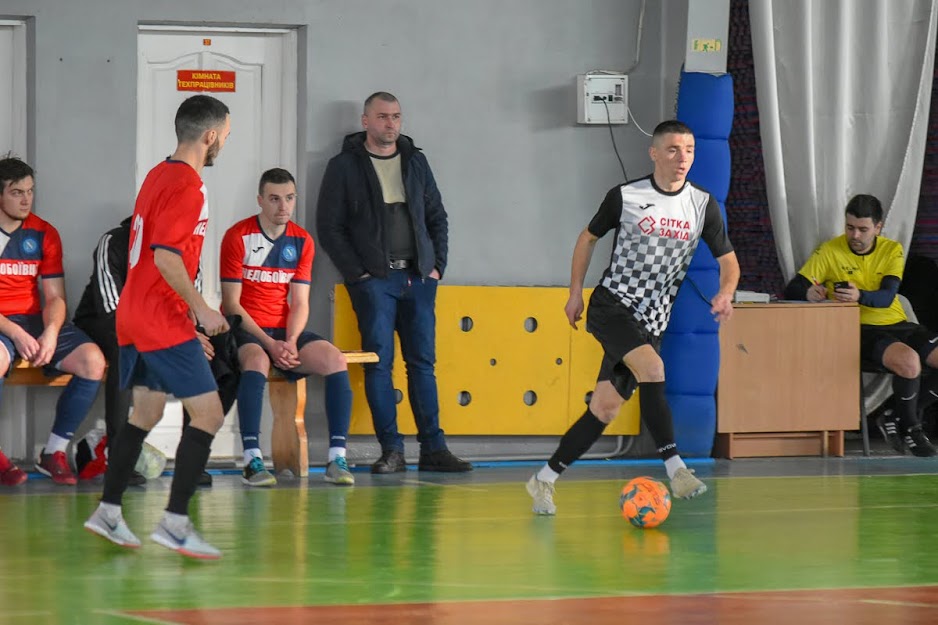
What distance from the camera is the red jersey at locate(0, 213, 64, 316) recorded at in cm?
708

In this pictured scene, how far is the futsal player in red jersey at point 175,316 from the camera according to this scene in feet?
15.4

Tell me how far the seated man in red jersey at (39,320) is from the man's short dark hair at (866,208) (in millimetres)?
4433

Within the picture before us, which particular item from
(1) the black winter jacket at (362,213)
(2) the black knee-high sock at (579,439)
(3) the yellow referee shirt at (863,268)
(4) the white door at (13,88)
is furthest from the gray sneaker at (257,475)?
(3) the yellow referee shirt at (863,268)

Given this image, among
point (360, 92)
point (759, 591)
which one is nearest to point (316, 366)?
point (360, 92)

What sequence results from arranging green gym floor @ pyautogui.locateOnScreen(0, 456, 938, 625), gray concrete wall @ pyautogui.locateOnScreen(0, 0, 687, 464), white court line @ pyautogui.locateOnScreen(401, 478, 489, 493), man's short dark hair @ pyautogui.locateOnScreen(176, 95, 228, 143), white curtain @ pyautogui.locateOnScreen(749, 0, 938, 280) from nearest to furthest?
1. green gym floor @ pyautogui.locateOnScreen(0, 456, 938, 625)
2. man's short dark hair @ pyautogui.locateOnScreen(176, 95, 228, 143)
3. white court line @ pyautogui.locateOnScreen(401, 478, 489, 493)
4. gray concrete wall @ pyautogui.locateOnScreen(0, 0, 687, 464)
5. white curtain @ pyautogui.locateOnScreen(749, 0, 938, 280)

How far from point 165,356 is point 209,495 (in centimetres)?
188

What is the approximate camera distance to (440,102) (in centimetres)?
823

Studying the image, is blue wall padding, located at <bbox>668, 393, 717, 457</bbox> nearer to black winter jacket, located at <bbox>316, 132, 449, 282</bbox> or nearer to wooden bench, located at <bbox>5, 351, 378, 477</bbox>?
black winter jacket, located at <bbox>316, 132, 449, 282</bbox>

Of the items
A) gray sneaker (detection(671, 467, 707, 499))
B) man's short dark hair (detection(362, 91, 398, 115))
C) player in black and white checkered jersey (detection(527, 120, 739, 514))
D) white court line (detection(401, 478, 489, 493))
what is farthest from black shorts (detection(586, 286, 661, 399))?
man's short dark hair (detection(362, 91, 398, 115))

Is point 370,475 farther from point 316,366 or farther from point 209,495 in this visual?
point 209,495

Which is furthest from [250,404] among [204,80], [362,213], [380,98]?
[204,80]

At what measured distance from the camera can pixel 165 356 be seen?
476cm

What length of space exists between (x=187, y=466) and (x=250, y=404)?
7.62ft

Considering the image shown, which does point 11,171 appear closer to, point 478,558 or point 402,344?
point 402,344
